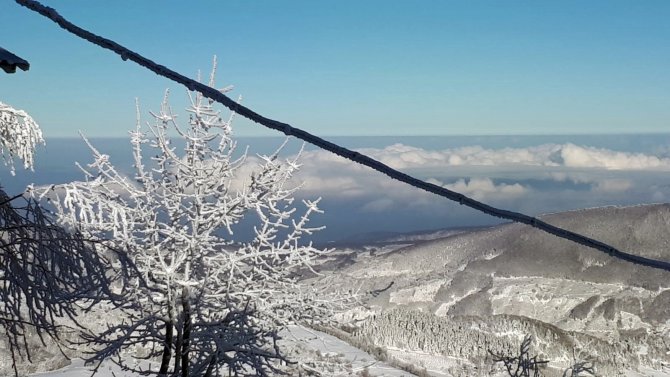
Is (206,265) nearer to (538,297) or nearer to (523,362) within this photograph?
(523,362)

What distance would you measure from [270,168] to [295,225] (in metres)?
0.99

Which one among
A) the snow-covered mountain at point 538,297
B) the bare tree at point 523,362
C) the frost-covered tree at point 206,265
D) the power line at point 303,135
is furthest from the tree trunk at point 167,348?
the snow-covered mountain at point 538,297

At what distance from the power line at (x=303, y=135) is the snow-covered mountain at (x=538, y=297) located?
234 ft

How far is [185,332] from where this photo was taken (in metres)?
7.77

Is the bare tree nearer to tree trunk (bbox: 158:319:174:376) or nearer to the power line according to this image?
the power line

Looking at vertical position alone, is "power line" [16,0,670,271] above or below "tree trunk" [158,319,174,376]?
above

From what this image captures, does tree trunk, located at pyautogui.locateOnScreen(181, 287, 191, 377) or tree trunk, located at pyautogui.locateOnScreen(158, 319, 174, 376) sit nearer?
tree trunk, located at pyautogui.locateOnScreen(181, 287, 191, 377)

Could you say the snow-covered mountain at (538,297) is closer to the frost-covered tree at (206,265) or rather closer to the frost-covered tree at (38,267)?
the frost-covered tree at (206,265)

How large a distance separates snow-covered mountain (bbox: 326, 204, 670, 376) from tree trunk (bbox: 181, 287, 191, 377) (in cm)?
6614

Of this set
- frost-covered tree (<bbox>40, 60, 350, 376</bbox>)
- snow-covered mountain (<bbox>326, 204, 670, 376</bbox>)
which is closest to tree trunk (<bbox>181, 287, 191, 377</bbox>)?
frost-covered tree (<bbox>40, 60, 350, 376</bbox>)

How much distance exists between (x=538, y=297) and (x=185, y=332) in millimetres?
118234

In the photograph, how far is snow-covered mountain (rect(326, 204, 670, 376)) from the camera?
92.0 m

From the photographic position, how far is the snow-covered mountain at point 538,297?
9200 cm

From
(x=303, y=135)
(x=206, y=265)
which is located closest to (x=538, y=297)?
(x=206, y=265)
